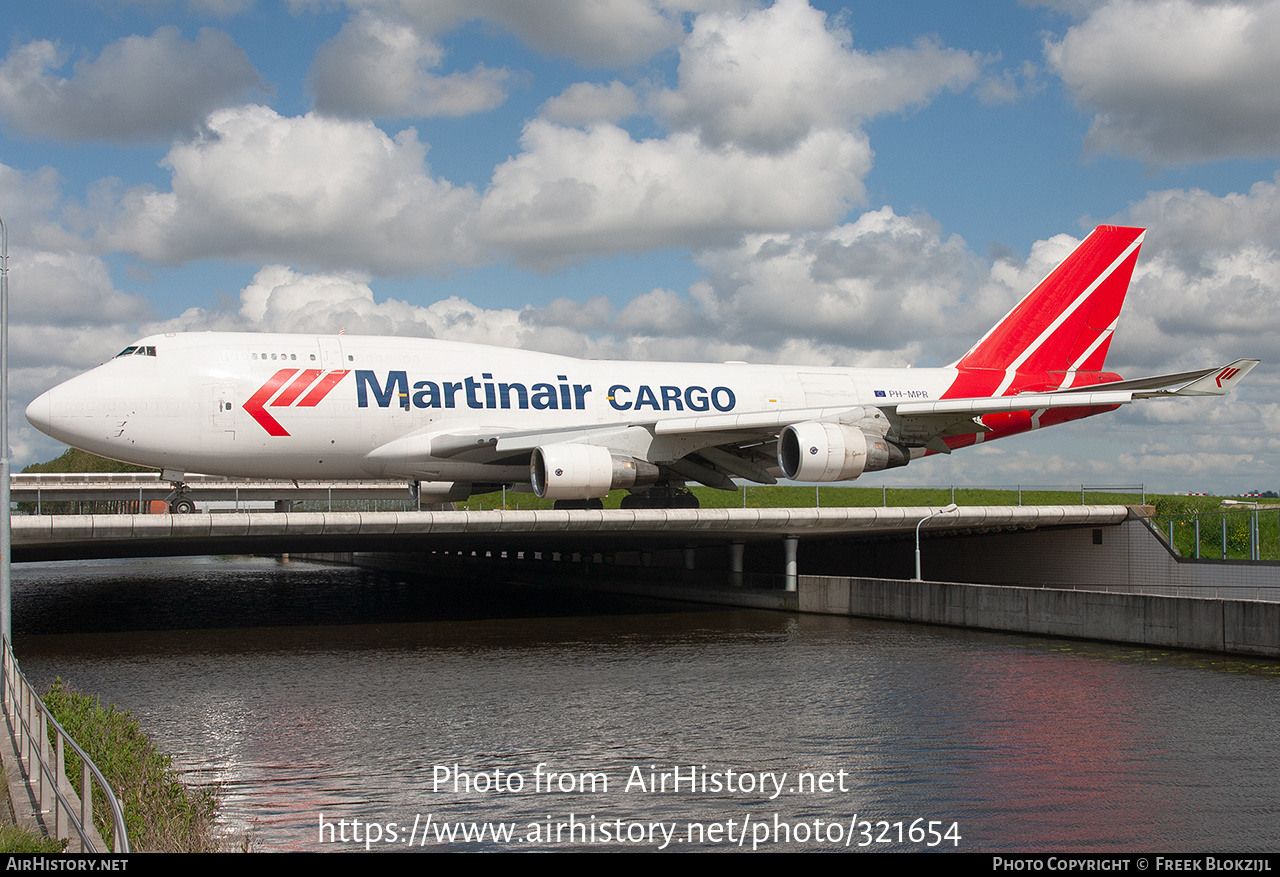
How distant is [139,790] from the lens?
12.9 metres

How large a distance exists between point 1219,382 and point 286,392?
28.4 meters

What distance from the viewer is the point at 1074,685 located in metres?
23.9

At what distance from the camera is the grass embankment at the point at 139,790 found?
37.1ft

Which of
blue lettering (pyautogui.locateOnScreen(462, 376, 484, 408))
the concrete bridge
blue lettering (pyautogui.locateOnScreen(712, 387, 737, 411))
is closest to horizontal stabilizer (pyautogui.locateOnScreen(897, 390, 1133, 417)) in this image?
the concrete bridge

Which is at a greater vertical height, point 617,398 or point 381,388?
point 617,398

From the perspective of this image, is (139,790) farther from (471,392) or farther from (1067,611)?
(1067,611)

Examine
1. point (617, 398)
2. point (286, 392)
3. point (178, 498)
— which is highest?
point (617, 398)

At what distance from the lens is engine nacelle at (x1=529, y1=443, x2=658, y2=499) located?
32.2 metres

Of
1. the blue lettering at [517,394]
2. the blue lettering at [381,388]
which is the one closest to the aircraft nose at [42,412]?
the blue lettering at [381,388]

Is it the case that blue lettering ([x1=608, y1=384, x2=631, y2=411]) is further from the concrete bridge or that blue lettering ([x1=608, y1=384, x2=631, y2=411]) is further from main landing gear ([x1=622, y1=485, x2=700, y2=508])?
main landing gear ([x1=622, y1=485, x2=700, y2=508])

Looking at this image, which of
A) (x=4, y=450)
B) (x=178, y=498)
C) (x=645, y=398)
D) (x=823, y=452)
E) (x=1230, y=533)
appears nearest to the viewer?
(x=4, y=450)

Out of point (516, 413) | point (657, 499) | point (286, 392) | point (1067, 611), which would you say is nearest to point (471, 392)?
point (516, 413)

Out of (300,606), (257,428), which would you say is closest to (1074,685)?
(257,428)
